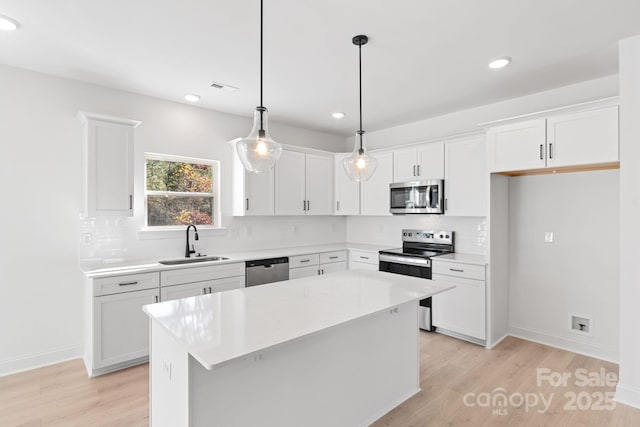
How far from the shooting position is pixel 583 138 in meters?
2.92

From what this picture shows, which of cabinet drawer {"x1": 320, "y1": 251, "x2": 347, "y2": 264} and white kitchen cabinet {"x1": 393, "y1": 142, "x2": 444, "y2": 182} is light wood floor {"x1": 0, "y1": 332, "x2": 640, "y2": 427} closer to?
cabinet drawer {"x1": 320, "y1": 251, "x2": 347, "y2": 264}

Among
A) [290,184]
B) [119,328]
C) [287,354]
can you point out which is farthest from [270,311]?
[290,184]

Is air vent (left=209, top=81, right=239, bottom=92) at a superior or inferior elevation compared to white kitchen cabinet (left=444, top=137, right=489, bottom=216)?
superior

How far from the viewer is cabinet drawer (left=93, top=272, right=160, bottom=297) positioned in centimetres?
290

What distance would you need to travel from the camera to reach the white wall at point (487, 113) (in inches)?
127

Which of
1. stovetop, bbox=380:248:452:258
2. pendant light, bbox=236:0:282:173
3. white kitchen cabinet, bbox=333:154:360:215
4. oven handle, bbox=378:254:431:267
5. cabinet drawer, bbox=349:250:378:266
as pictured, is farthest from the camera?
white kitchen cabinet, bbox=333:154:360:215

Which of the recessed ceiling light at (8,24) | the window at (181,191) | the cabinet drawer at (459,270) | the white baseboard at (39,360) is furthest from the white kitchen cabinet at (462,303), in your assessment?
the recessed ceiling light at (8,24)

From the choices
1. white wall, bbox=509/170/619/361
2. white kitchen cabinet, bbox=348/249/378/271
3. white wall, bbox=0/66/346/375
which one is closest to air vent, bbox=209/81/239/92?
white wall, bbox=0/66/346/375

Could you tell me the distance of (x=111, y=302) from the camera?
2.95 m

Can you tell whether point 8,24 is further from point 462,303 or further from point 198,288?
point 462,303

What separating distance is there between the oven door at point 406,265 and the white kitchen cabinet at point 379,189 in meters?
0.67

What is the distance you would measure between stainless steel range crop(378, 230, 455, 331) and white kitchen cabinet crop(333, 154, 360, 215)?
82 centimetres

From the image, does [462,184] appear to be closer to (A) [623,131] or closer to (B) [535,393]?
(A) [623,131]

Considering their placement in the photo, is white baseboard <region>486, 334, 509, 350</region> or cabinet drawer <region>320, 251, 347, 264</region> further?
cabinet drawer <region>320, 251, 347, 264</region>
